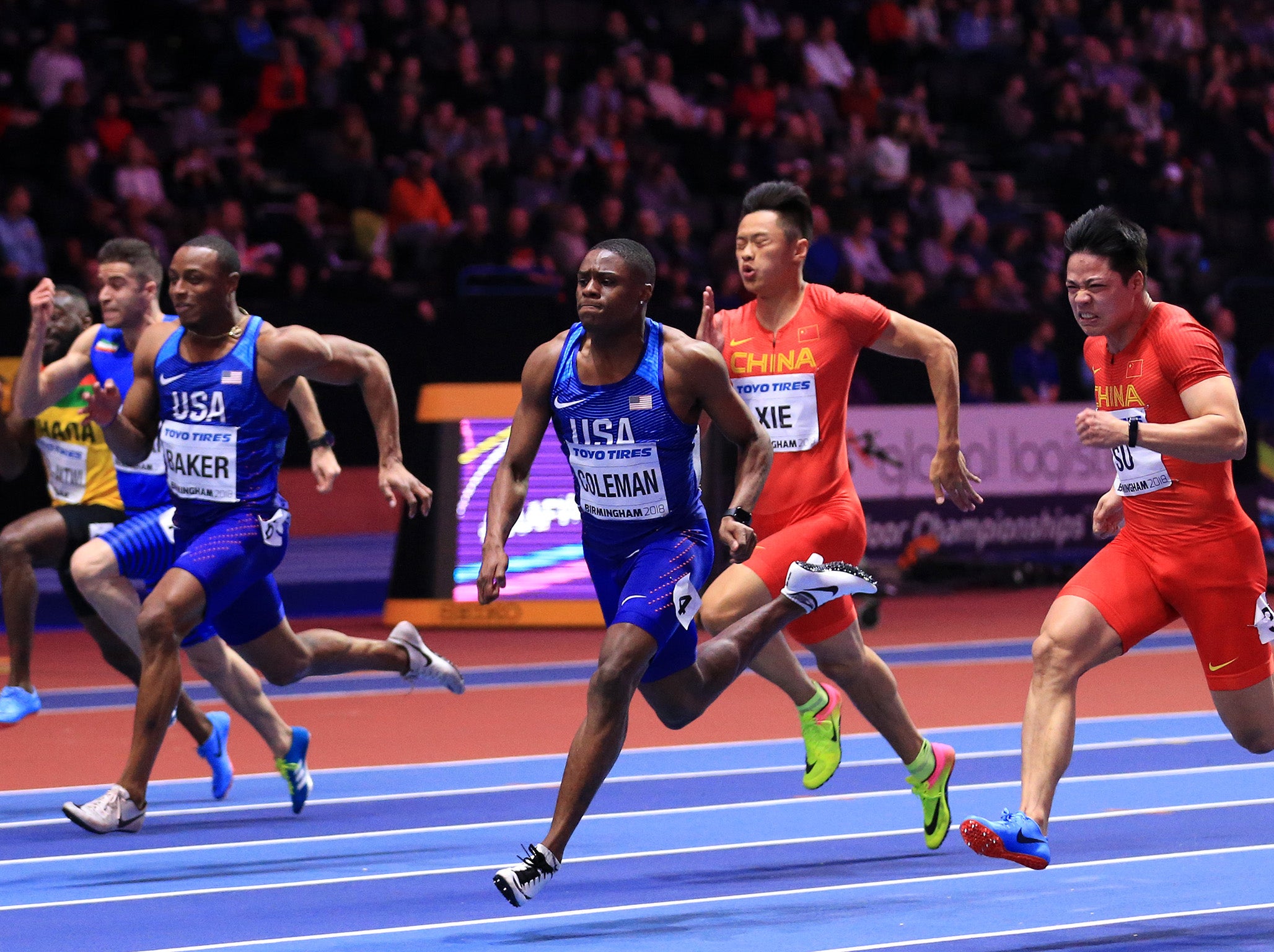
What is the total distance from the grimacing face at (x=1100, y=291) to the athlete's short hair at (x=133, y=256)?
3.97 m

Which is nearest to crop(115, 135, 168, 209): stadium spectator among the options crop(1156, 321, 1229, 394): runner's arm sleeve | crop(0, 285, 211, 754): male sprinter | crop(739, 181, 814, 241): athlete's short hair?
crop(0, 285, 211, 754): male sprinter

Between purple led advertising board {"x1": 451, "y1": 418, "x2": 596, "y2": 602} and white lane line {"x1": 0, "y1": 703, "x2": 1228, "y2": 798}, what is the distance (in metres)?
4.61

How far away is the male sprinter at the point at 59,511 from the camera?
8.55 meters

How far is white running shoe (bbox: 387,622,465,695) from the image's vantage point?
25.7 feet

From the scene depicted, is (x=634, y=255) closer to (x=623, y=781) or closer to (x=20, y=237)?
(x=623, y=781)

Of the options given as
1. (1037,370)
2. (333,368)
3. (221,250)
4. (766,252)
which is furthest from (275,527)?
(1037,370)

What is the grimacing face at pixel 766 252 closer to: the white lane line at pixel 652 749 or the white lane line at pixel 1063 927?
the white lane line at pixel 1063 927

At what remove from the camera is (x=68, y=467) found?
892cm

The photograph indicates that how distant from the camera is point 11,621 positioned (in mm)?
8781

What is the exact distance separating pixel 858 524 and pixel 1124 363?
1364mm

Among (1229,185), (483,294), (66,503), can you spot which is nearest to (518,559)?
(483,294)

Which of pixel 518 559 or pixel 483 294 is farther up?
pixel 483 294

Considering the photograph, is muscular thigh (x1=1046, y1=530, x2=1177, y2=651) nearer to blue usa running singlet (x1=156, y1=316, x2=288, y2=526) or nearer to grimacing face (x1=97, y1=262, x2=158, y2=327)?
blue usa running singlet (x1=156, y1=316, x2=288, y2=526)

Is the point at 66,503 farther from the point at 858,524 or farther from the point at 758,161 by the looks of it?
the point at 758,161
